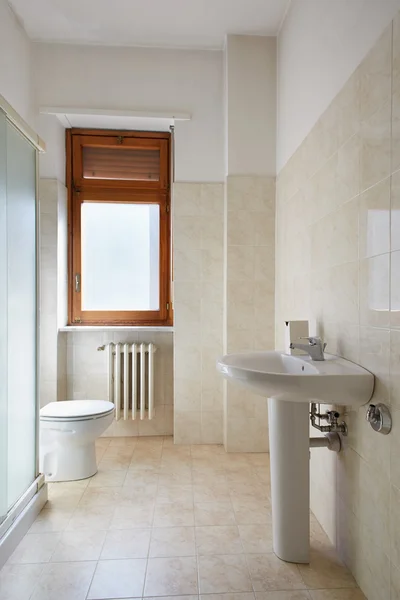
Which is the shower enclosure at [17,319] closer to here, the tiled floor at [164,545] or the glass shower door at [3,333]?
the glass shower door at [3,333]

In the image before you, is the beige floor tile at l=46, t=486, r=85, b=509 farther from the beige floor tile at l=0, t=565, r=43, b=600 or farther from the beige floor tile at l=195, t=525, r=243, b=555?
the beige floor tile at l=195, t=525, r=243, b=555

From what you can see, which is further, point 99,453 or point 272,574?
point 99,453

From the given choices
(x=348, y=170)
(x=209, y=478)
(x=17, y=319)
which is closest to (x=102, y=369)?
(x=209, y=478)

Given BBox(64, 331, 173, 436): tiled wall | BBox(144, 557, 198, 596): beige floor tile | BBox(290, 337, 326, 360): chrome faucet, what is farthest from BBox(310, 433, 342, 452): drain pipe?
BBox(64, 331, 173, 436): tiled wall

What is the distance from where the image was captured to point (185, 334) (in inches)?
112

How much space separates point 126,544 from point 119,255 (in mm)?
1932

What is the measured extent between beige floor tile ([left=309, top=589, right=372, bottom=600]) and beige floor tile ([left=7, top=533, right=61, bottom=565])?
1.03m

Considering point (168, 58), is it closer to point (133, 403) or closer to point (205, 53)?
point (205, 53)

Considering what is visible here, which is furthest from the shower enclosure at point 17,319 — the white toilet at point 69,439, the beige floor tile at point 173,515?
the beige floor tile at point 173,515

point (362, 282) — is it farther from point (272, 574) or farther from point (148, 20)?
point (148, 20)

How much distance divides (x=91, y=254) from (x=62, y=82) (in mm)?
1197

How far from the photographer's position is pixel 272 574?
1.51 metres

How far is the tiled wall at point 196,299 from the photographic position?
9.30 feet

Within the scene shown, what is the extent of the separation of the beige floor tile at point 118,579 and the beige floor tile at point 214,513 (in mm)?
394
